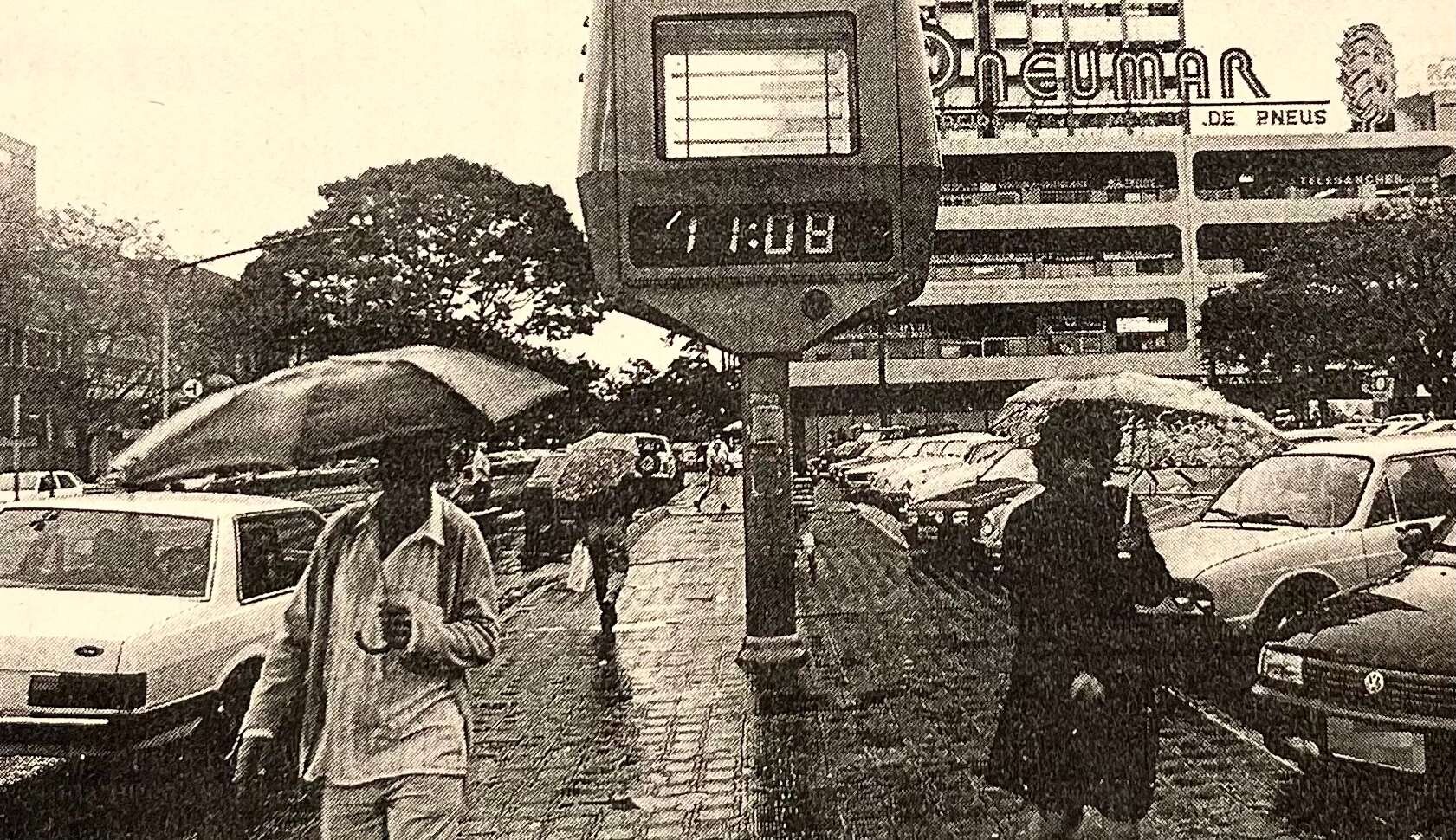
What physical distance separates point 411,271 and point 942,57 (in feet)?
13.8

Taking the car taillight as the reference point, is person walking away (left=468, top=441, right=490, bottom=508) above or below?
above

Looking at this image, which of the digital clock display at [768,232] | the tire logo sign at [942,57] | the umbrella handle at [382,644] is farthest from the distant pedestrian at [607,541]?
the umbrella handle at [382,644]

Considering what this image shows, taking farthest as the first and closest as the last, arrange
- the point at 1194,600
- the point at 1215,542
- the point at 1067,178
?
the point at 1067,178, the point at 1215,542, the point at 1194,600

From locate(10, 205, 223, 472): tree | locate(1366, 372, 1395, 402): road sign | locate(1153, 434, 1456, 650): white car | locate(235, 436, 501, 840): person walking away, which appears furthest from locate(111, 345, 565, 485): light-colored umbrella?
locate(1366, 372, 1395, 402): road sign

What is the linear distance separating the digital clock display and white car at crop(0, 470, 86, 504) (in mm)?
2523

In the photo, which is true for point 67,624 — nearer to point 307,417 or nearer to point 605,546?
point 307,417

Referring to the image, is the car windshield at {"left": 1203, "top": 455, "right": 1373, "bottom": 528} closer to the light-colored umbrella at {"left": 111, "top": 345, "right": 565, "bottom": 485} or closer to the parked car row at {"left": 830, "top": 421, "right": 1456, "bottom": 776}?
the parked car row at {"left": 830, "top": 421, "right": 1456, "bottom": 776}

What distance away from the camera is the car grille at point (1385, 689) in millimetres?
3699

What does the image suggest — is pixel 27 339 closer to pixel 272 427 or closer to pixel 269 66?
pixel 269 66

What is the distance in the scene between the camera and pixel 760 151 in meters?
5.57

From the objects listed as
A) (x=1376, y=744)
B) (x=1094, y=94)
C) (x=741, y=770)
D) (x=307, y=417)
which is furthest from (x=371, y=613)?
(x=1094, y=94)

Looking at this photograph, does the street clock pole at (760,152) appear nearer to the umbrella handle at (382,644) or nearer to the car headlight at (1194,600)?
the car headlight at (1194,600)

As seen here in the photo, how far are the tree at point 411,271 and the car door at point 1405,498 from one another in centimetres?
375

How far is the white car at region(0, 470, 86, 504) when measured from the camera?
5111mm
